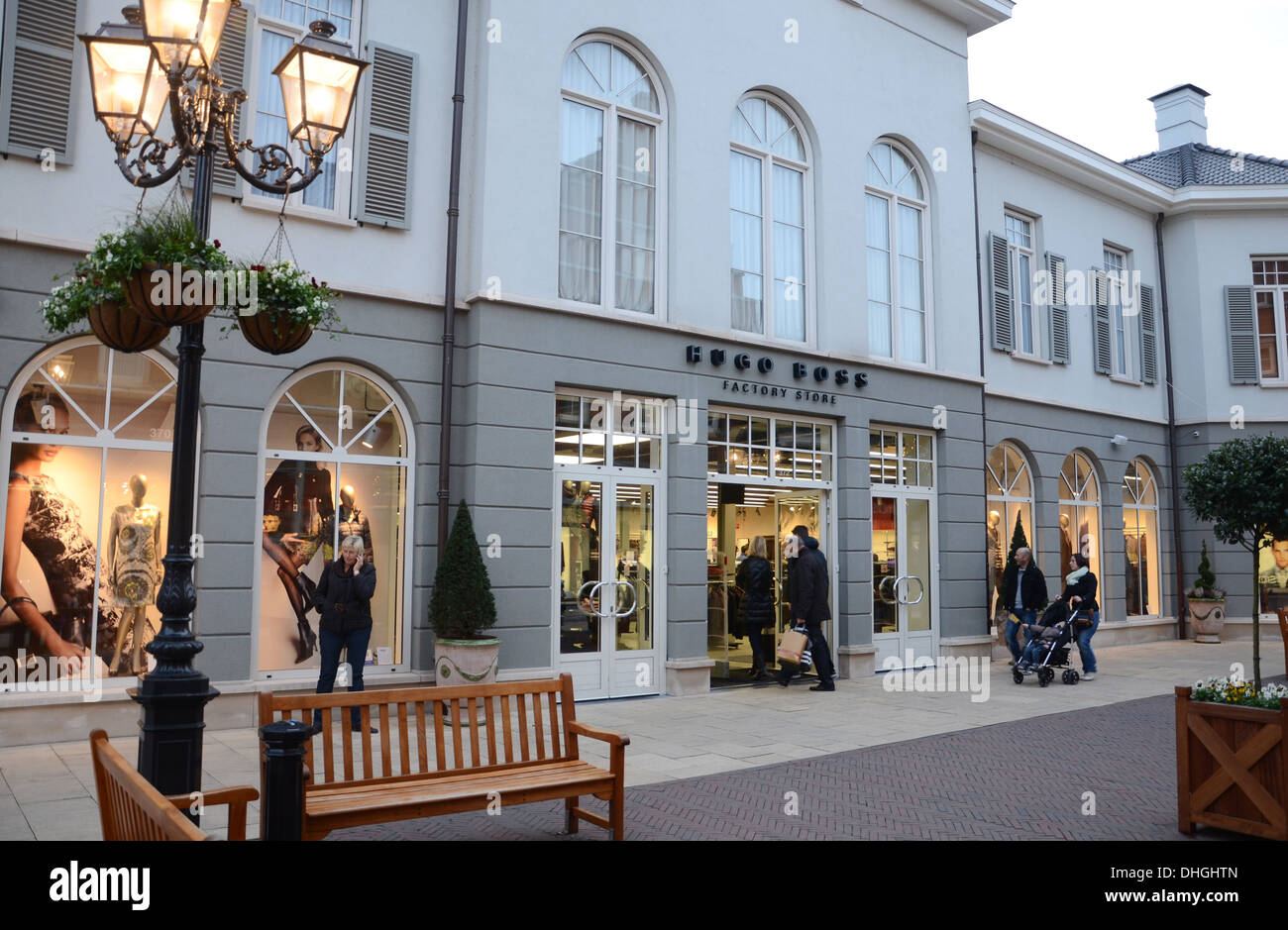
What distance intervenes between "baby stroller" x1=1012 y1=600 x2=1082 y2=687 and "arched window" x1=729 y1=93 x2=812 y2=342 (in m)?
4.86

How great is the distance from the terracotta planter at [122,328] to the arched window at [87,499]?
13.6 ft

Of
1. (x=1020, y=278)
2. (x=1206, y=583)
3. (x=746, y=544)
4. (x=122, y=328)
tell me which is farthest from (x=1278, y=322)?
(x=122, y=328)

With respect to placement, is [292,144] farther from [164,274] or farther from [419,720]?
A: [419,720]

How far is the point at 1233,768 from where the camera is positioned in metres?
5.72

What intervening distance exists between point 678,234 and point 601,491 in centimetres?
333

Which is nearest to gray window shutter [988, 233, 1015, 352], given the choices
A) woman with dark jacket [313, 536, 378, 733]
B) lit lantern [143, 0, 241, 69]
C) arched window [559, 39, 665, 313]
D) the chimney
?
arched window [559, 39, 665, 313]

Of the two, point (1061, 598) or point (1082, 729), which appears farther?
point (1061, 598)

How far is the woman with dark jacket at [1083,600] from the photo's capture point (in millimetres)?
12758

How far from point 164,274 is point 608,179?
7.61m

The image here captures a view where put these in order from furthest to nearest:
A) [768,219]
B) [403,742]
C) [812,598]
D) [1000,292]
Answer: [1000,292] → [768,219] → [812,598] → [403,742]

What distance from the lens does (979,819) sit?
631cm

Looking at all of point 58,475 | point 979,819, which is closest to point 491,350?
point 58,475

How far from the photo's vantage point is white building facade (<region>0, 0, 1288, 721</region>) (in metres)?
9.17

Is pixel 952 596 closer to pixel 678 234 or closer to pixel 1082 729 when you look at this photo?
pixel 1082 729
